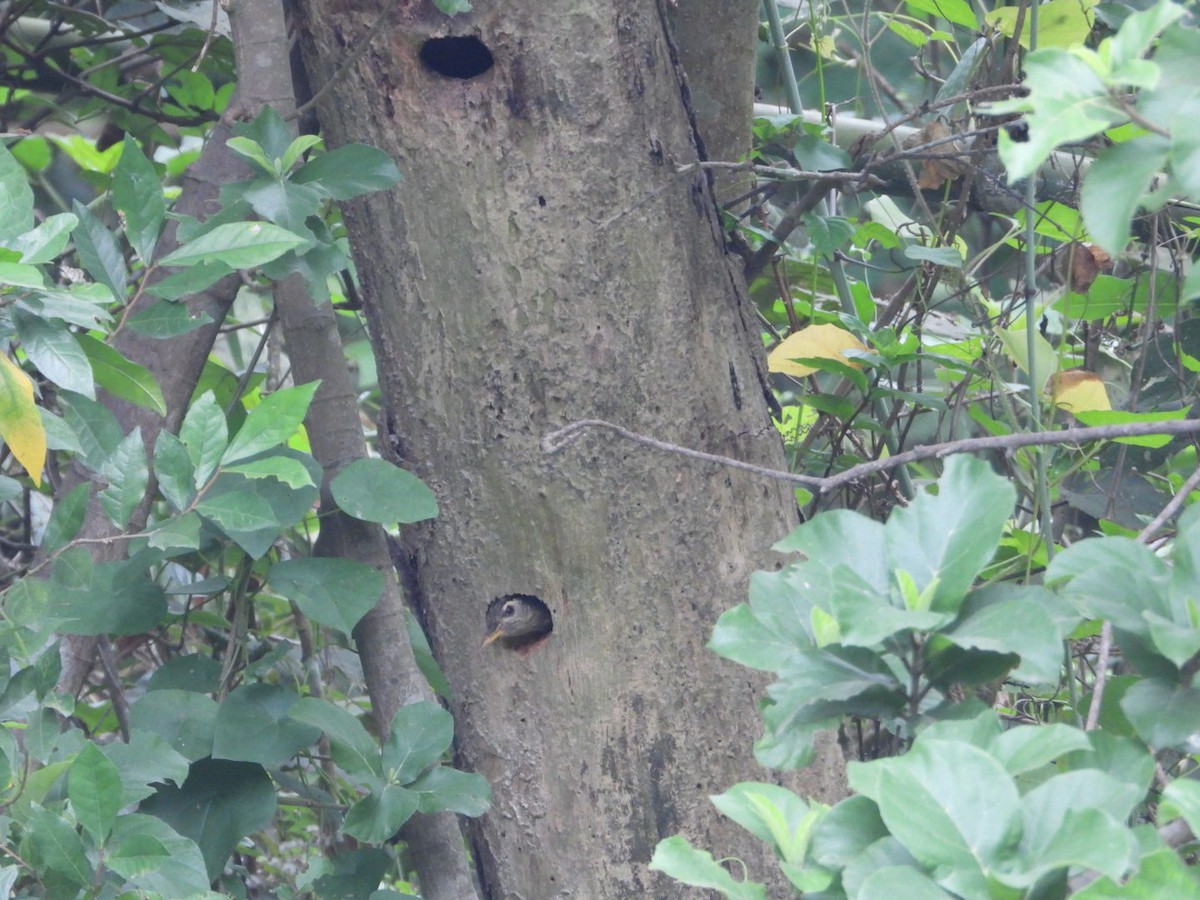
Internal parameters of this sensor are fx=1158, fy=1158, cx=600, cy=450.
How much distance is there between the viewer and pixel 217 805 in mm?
1359

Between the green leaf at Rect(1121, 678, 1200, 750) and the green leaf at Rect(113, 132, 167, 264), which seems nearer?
the green leaf at Rect(1121, 678, 1200, 750)

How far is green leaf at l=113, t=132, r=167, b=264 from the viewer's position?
132cm

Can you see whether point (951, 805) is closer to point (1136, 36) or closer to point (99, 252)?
point (1136, 36)

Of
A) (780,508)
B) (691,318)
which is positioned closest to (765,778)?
(780,508)

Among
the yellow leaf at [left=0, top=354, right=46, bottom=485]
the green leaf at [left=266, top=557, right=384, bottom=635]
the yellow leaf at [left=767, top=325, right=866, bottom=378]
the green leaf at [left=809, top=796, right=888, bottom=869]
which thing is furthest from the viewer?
the yellow leaf at [left=767, top=325, right=866, bottom=378]

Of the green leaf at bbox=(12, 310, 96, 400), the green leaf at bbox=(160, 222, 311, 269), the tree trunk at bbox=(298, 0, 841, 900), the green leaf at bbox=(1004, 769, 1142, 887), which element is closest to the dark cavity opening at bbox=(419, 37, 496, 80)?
the tree trunk at bbox=(298, 0, 841, 900)

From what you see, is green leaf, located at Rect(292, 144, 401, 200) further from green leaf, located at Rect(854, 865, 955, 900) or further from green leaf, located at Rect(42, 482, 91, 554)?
green leaf, located at Rect(854, 865, 955, 900)

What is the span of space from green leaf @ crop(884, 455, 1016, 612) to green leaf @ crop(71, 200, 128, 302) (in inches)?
37.7

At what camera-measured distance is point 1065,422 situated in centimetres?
189

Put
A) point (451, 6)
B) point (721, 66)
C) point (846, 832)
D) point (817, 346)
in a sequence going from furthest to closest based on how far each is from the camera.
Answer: point (721, 66), point (817, 346), point (451, 6), point (846, 832)

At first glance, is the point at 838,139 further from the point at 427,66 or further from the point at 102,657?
the point at 102,657

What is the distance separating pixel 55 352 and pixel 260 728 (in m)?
0.50

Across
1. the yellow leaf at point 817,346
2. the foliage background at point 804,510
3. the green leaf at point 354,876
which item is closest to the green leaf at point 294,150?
the foliage background at point 804,510

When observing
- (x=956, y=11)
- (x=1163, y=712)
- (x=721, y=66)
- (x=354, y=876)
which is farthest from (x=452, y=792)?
(x=956, y=11)
